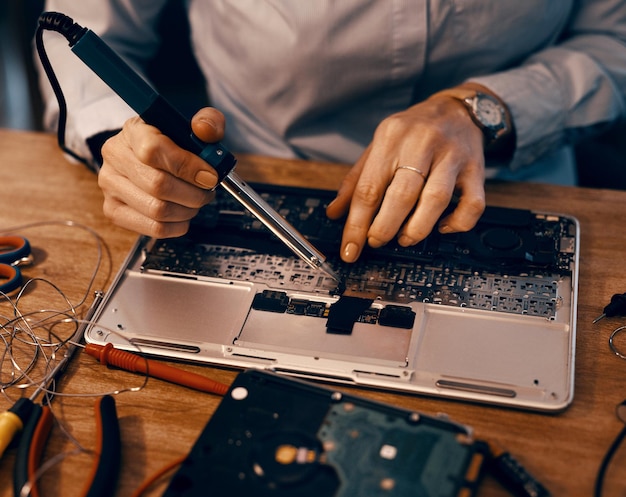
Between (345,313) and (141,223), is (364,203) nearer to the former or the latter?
(345,313)

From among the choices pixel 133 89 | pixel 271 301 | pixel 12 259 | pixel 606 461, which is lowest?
pixel 606 461

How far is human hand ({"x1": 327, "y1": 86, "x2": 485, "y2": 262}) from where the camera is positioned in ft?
2.34

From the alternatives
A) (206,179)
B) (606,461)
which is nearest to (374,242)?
(206,179)

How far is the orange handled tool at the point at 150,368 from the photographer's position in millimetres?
603

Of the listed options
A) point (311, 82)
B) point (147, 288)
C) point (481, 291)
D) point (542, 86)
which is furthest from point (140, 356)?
point (542, 86)

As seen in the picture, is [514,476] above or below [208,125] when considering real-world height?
Result: below

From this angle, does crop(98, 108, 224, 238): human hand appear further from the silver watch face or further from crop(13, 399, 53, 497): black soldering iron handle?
the silver watch face

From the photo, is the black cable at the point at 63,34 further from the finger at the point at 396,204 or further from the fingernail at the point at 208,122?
the finger at the point at 396,204

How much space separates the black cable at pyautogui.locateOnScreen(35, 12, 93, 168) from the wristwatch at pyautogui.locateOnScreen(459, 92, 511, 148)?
0.47m

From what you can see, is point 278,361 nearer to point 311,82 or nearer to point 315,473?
point 315,473

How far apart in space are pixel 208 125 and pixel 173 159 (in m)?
0.05

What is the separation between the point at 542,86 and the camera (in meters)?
0.92

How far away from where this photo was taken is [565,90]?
938 millimetres

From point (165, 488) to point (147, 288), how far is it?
0.80 feet
